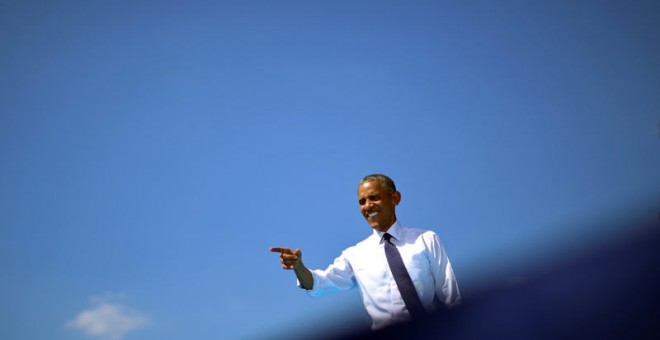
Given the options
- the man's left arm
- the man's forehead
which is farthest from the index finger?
the man's left arm

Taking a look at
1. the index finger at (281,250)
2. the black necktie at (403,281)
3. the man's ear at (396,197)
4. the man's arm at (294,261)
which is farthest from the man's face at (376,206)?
the index finger at (281,250)

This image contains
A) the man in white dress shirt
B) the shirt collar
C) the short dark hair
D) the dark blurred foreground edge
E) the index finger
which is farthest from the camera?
the short dark hair

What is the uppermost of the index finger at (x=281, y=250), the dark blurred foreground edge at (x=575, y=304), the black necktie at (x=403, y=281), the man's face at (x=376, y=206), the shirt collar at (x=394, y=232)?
the man's face at (x=376, y=206)

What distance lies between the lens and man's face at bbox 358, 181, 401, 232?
156 inches

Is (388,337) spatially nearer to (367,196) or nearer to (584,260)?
(584,260)

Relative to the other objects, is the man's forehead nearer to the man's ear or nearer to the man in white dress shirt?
the man in white dress shirt

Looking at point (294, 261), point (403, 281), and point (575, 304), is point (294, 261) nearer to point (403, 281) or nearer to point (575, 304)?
point (403, 281)

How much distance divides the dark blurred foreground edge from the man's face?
3.18 metres

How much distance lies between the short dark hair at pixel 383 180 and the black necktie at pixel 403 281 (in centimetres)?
63

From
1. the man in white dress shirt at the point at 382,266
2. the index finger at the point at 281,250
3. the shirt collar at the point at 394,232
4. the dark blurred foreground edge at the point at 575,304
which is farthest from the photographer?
the shirt collar at the point at 394,232

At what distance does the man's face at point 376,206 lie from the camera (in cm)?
396

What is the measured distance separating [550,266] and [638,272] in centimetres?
13

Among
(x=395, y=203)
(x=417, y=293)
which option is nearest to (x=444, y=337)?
(x=417, y=293)

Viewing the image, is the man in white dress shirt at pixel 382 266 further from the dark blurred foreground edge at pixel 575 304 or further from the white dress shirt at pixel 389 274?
the dark blurred foreground edge at pixel 575 304
